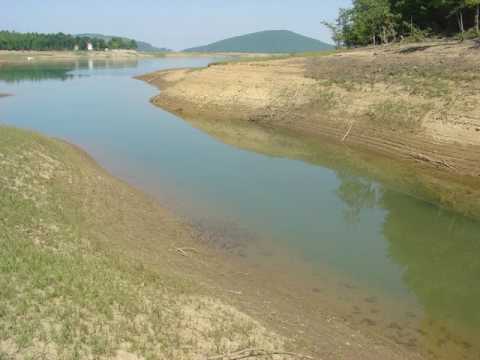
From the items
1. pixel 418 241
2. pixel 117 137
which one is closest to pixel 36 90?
pixel 117 137

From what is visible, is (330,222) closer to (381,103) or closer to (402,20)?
(381,103)

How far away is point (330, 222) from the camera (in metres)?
13.8

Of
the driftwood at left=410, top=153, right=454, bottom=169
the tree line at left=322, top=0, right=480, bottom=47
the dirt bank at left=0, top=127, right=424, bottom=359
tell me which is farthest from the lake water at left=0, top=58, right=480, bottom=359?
the tree line at left=322, top=0, right=480, bottom=47

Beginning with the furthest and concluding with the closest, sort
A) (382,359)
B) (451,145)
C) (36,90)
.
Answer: (36,90), (451,145), (382,359)

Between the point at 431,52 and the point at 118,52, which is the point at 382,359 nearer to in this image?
the point at 431,52

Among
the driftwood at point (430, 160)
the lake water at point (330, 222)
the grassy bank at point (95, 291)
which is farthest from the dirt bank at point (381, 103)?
the grassy bank at point (95, 291)

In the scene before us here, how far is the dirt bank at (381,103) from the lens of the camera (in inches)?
752

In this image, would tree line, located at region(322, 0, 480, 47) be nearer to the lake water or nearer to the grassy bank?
the lake water

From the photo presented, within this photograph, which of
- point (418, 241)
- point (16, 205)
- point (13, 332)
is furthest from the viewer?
point (418, 241)

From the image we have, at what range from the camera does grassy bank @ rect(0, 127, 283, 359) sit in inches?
228

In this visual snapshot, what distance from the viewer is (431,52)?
3081 cm

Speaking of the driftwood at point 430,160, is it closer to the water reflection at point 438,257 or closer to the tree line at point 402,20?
the water reflection at point 438,257

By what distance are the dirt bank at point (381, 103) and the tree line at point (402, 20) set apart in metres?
9.94

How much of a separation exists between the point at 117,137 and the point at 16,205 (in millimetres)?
16545
